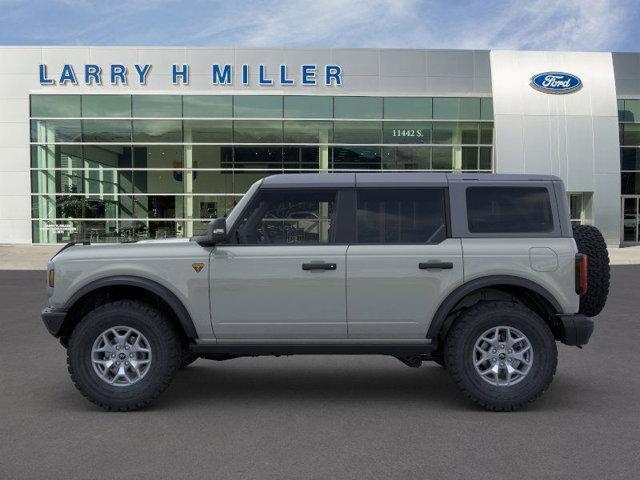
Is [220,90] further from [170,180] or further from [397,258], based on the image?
[397,258]

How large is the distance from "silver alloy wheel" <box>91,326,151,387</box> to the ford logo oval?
1061 inches

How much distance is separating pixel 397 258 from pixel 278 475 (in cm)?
211

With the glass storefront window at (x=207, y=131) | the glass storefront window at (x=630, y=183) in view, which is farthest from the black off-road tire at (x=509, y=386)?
the glass storefront window at (x=630, y=183)

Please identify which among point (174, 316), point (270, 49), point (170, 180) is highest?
point (270, 49)

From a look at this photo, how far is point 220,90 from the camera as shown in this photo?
2941 centimetres

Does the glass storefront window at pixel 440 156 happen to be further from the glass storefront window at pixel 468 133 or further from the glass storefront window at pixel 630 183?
the glass storefront window at pixel 630 183

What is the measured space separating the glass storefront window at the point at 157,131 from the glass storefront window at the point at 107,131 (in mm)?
399

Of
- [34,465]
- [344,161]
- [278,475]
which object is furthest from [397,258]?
[344,161]

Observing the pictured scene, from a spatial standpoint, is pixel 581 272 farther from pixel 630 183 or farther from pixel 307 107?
pixel 630 183

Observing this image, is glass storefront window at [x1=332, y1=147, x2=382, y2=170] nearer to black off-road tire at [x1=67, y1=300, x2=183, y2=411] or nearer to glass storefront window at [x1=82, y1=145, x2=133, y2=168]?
glass storefront window at [x1=82, y1=145, x2=133, y2=168]

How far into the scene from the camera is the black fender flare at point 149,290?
215 inches

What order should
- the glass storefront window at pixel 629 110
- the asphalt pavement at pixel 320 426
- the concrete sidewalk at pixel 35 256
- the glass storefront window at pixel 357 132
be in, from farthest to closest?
the glass storefront window at pixel 629 110
the glass storefront window at pixel 357 132
the concrete sidewalk at pixel 35 256
the asphalt pavement at pixel 320 426

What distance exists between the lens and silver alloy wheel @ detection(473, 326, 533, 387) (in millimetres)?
5391

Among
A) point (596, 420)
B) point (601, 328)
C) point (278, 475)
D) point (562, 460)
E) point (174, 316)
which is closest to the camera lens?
point (278, 475)
